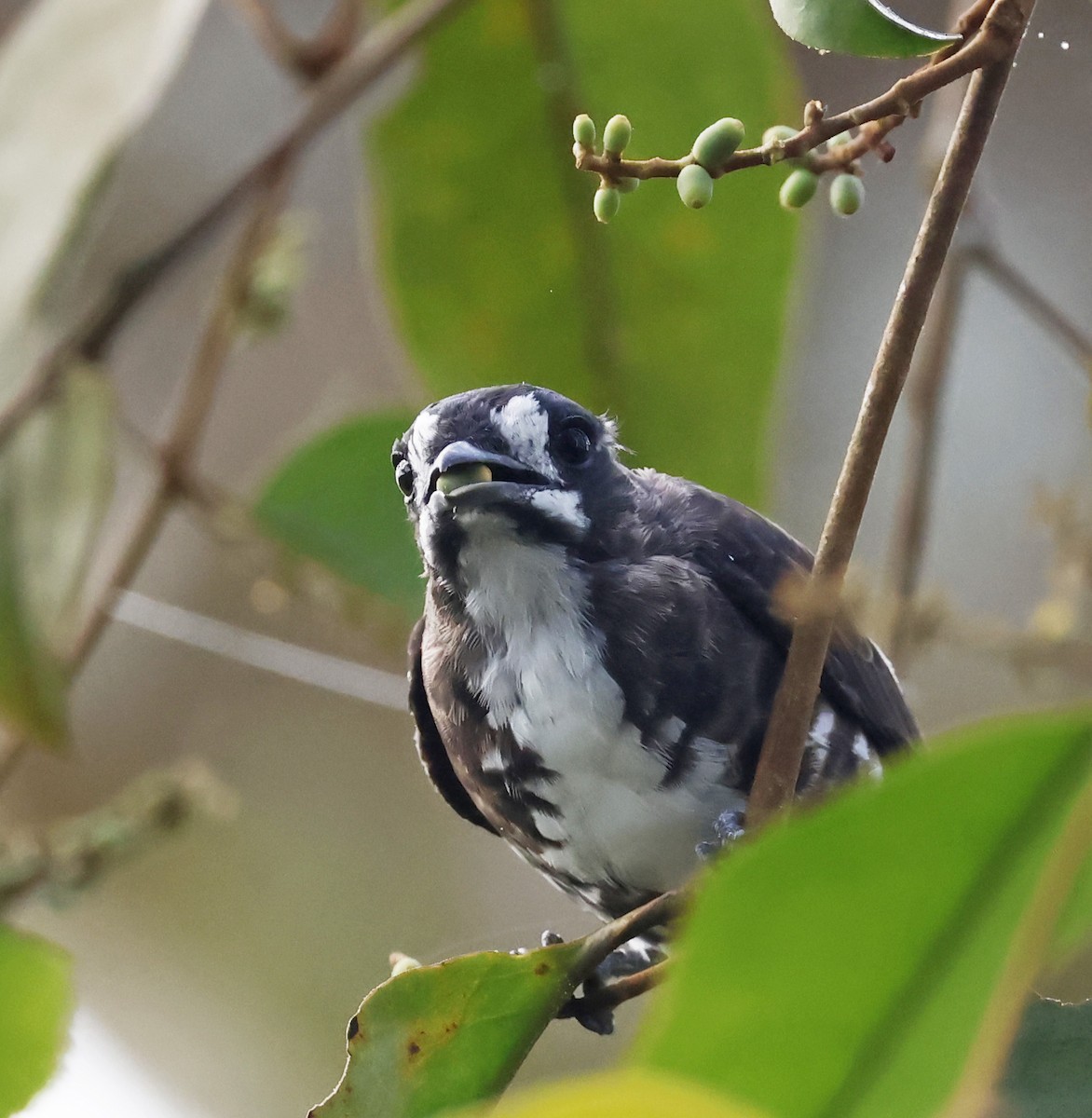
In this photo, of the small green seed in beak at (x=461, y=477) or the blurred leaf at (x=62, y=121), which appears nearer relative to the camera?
the small green seed in beak at (x=461, y=477)

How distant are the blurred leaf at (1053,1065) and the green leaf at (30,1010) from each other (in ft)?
2.20

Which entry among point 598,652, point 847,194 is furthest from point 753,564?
point 847,194

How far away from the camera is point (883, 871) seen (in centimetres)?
66

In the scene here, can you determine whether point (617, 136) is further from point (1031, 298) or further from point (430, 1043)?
point (1031, 298)

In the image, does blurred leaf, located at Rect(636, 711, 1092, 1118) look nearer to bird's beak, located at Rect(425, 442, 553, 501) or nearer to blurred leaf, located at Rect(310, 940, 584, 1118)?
blurred leaf, located at Rect(310, 940, 584, 1118)

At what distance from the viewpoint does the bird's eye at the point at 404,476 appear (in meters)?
1.50

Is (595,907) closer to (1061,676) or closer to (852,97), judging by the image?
(1061,676)

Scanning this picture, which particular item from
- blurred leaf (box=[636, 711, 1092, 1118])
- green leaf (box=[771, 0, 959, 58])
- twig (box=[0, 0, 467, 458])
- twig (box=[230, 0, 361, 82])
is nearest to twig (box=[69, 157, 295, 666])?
twig (box=[0, 0, 467, 458])

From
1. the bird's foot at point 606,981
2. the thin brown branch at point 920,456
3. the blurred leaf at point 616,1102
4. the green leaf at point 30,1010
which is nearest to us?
the blurred leaf at point 616,1102

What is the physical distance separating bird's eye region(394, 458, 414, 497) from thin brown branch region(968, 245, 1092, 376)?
69 cm

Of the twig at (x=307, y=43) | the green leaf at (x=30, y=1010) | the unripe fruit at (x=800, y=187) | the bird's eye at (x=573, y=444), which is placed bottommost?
the green leaf at (x=30, y=1010)

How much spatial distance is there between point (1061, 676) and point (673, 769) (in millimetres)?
771

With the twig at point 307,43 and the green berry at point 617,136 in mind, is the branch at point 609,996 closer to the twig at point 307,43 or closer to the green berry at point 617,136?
the green berry at point 617,136

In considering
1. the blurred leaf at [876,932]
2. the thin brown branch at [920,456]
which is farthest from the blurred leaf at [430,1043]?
the thin brown branch at [920,456]
